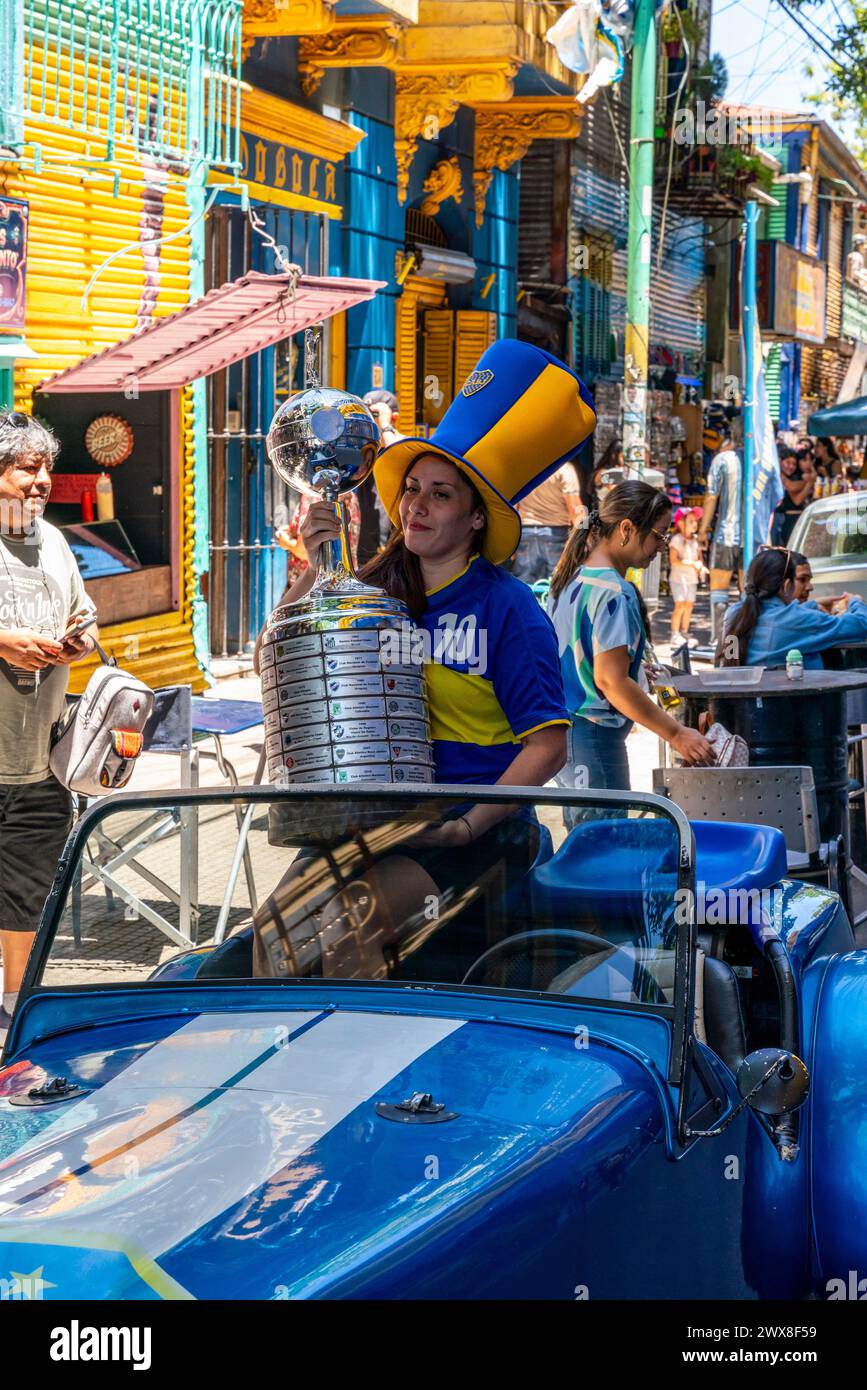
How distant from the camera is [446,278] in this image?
770 inches

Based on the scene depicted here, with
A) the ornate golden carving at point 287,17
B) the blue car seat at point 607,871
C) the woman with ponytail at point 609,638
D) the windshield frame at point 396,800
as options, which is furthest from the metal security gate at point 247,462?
the blue car seat at point 607,871

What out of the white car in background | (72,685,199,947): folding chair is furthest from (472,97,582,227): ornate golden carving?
(72,685,199,947): folding chair

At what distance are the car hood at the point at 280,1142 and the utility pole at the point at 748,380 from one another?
13.8 m

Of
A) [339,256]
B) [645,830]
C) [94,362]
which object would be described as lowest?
[645,830]

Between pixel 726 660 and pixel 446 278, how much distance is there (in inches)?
488

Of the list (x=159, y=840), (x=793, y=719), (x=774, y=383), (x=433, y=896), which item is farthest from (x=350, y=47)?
(x=774, y=383)

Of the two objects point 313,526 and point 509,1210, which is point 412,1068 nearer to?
point 509,1210

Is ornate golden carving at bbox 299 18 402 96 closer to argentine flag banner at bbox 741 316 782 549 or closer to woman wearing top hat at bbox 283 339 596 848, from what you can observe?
argentine flag banner at bbox 741 316 782 549

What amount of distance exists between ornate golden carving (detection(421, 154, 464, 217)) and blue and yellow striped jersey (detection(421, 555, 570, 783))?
15.9 meters

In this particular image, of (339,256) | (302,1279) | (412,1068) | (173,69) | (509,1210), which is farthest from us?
(339,256)

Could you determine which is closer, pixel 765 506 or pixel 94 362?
pixel 94 362

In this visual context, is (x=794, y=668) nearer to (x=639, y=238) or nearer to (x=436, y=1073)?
(x=436, y=1073)

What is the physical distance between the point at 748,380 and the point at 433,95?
4.21 m

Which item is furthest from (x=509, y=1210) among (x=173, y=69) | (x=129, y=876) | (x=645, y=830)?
(x=173, y=69)
